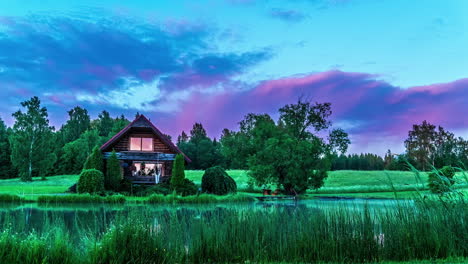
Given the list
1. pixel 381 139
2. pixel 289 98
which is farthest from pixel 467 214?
pixel 289 98

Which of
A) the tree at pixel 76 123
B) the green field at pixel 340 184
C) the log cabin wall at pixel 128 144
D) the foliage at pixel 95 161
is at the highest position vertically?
the tree at pixel 76 123

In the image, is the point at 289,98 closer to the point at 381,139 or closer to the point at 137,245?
the point at 381,139

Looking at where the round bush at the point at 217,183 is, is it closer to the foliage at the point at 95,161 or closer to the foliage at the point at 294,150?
the foliage at the point at 294,150

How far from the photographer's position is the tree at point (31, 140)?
45875 mm

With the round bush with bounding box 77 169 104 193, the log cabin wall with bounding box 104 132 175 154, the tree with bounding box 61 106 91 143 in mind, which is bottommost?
the round bush with bounding box 77 169 104 193

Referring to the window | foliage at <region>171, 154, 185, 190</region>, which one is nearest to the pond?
foliage at <region>171, 154, 185, 190</region>

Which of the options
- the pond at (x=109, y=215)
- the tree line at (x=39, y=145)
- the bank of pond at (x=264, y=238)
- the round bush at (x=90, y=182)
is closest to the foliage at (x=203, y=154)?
the tree line at (x=39, y=145)

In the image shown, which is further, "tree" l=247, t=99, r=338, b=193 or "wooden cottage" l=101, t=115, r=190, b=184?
"wooden cottage" l=101, t=115, r=190, b=184

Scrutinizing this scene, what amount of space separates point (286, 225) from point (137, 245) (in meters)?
2.73

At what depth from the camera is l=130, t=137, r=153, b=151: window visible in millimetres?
30703

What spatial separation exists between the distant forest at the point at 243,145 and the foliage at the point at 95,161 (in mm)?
11053

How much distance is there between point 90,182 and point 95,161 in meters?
3.62

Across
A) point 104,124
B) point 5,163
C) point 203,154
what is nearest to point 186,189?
point 5,163

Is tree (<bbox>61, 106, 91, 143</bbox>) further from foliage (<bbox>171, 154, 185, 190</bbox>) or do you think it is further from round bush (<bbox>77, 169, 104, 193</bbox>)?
round bush (<bbox>77, 169, 104, 193</bbox>)
